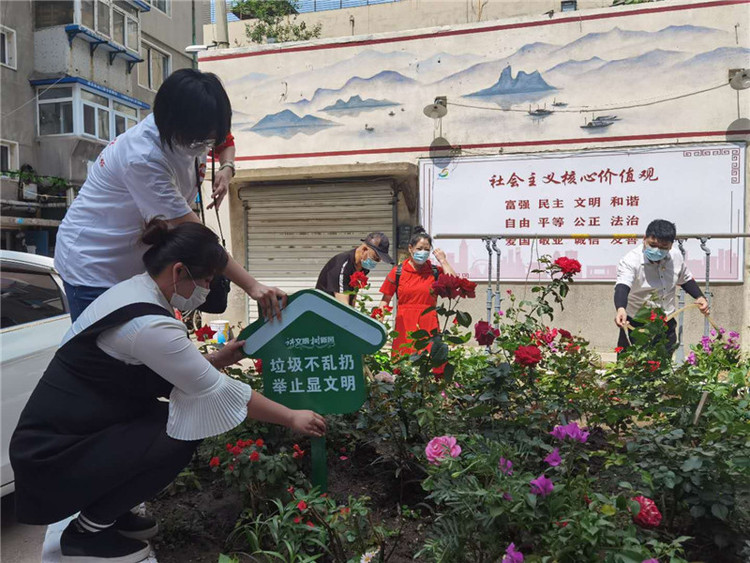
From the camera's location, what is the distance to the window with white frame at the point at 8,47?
17406mm

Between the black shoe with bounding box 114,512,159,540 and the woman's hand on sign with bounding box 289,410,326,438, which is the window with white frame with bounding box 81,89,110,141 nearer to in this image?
the black shoe with bounding box 114,512,159,540

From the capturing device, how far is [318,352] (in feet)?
8.04

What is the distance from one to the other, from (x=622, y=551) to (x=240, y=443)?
4.71 ft

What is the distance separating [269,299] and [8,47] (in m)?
19.7

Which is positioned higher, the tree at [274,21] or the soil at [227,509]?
the tree at [274,21]

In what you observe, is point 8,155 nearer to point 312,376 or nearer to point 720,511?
point 312,376

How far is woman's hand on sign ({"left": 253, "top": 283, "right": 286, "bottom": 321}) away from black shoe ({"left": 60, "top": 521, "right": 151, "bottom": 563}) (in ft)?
3.20

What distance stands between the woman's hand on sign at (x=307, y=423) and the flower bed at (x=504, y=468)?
189 millimetres

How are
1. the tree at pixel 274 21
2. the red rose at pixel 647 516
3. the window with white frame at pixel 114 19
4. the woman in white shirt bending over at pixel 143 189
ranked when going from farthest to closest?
1. the window with white frame at pixel 114 19
2. the tree at pixel 274 21
3. the woman in white shirt bending over at pixel 143 189
4. the red rose at pixel 647 516

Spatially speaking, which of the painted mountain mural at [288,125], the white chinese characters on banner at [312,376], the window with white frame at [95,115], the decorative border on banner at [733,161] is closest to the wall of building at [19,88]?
the window with white frame at [95,115]

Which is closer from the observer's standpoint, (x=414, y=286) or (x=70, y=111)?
(x=414, y=286)

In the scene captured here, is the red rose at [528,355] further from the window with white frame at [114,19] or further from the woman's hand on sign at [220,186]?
the window with white frame at [114,19]

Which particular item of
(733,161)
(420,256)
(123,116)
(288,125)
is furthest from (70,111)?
(733,161)

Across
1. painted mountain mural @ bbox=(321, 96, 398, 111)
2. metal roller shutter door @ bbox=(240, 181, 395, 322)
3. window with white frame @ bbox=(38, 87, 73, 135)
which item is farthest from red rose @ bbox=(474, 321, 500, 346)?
window with white frame @ bbox=(38, 87, 73, 135)
